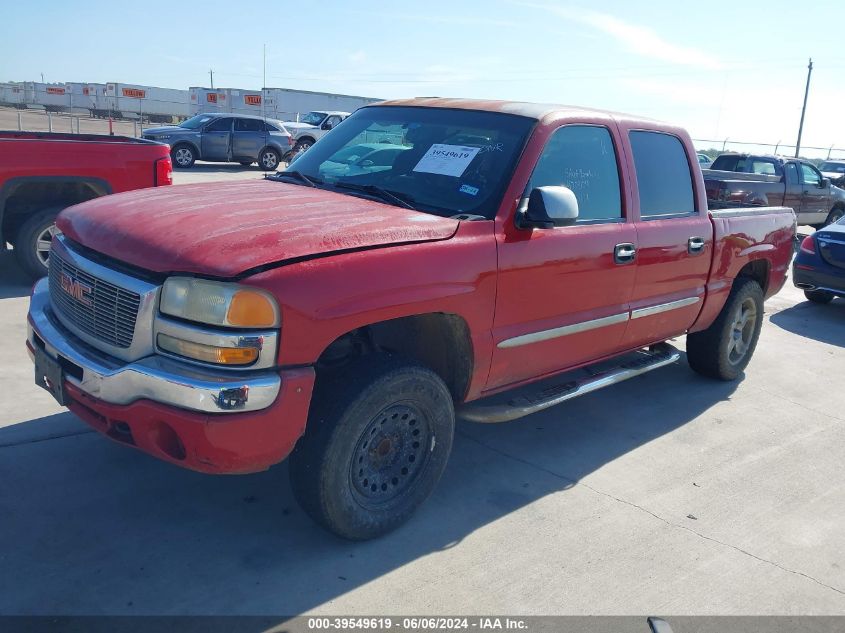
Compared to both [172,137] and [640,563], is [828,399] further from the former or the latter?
[172,137]

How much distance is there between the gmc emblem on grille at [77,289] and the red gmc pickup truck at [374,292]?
1 cm

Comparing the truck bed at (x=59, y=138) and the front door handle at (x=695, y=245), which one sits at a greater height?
the truck bed at (x=59, y=138)

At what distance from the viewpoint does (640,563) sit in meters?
3.45

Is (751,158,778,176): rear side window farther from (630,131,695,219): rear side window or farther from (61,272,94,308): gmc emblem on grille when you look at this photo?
(61,272,94,308): gmc emblem on grille

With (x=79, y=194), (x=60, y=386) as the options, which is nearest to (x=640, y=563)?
(x=60, y=386)

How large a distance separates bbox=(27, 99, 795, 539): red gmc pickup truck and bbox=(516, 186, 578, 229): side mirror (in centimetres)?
1

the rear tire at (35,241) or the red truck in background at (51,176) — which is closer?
the red truck in background at (51,176)

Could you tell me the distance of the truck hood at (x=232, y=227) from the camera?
113 inches

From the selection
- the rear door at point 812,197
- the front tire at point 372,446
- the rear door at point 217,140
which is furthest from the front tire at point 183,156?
the front tire at point 372,446

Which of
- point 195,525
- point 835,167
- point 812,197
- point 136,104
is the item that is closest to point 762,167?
point 812,197

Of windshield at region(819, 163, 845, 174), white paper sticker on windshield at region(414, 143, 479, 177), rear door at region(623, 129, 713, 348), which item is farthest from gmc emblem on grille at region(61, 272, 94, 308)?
windshield at region(819, 163, 845, 174)

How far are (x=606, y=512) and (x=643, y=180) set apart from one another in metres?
2.04

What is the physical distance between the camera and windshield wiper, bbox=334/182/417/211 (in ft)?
12.3

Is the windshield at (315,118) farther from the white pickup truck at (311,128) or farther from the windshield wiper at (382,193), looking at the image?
the windshield wiper at (382,193)
